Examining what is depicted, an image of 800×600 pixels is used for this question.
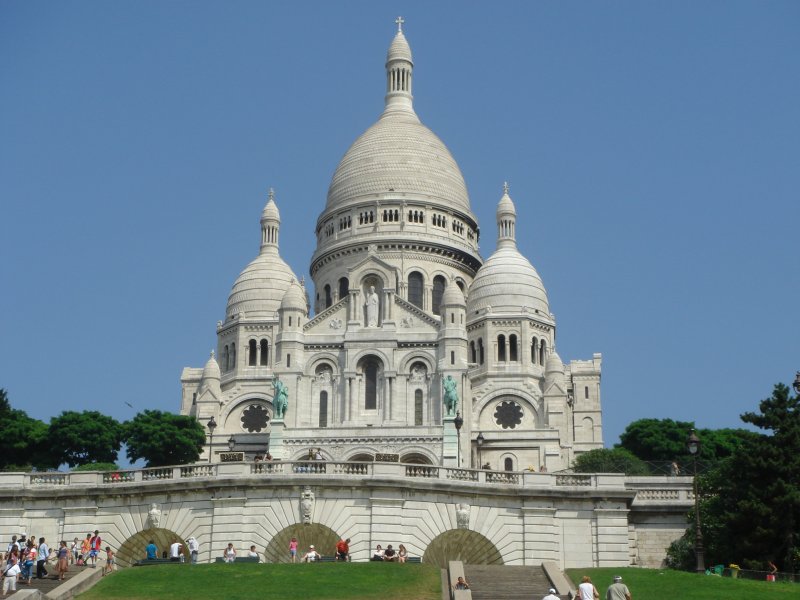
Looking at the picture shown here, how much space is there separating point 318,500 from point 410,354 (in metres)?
52.2

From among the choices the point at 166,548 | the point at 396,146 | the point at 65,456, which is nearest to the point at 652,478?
the point at 166,548

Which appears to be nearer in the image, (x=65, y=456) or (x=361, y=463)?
(x=361, y=463)

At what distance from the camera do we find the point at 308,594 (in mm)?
37375

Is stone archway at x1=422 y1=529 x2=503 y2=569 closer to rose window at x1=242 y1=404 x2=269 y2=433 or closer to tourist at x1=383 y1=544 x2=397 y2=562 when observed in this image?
tourist at x1=383 y1=544 x2=397 y2=562

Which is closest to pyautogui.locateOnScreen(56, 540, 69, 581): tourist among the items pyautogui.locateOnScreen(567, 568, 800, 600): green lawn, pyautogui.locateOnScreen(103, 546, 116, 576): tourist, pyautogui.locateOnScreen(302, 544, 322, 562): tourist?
pyautogui.locateOnScreen(103, 546, 116, 576): tourist

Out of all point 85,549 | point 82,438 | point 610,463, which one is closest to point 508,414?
point 610,463

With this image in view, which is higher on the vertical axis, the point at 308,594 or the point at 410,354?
the point at 410,354

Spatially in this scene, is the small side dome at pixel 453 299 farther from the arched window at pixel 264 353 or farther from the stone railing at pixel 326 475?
the stone railing at pixel 326 475

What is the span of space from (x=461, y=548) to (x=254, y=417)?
60.1m

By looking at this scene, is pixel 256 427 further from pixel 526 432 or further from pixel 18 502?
pixel 18 502

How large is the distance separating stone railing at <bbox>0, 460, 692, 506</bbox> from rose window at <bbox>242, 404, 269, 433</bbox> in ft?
185

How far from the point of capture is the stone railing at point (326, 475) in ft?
153

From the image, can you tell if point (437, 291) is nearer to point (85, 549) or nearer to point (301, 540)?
point (301, 540)

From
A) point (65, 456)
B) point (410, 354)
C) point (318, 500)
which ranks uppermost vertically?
point (410, 354)
